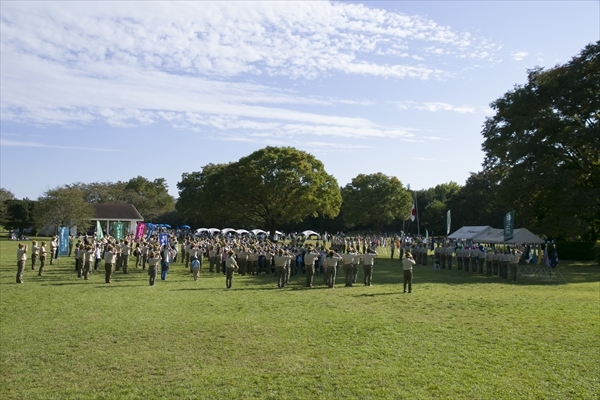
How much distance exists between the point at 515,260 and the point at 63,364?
21.4 meters

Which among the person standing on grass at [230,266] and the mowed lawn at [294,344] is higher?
the person standing on grass at [230,266]

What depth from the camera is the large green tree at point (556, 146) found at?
3338cm

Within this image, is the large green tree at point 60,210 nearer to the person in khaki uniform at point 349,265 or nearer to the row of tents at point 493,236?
the row of tents at point 493,236

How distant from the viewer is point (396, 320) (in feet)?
43.4

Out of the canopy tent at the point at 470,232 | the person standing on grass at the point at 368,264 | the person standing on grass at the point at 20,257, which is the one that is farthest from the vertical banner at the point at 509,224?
the person standing on grass at the point at 20,257

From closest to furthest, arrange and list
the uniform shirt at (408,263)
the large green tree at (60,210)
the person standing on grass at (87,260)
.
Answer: the uniform shirt at (408,263) → the person standing on grass at (87,260) → the large green tree at (60,210)

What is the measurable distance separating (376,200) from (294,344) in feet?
239

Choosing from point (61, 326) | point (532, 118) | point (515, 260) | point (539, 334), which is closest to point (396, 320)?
point (539, 334)

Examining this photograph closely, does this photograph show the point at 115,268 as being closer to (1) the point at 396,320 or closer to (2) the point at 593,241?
(1) the point at 396,320

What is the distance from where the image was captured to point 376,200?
82.1m

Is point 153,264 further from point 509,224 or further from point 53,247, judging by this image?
point 509,224

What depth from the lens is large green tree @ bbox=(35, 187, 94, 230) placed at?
59750 mm

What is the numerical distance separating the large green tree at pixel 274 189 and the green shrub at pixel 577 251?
81.4 feet

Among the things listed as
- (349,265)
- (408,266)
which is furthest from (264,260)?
(408,266)
